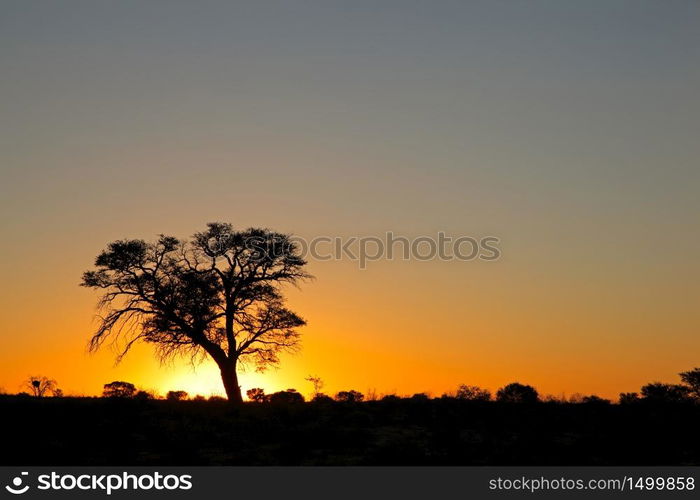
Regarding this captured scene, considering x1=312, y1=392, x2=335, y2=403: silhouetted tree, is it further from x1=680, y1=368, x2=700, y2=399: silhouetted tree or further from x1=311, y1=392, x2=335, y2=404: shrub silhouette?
x1=680, y1=368, x2=700, y2=399: silhouetted tree

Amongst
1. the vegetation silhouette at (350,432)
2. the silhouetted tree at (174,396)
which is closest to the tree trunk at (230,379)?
the silhouetted tree at (174,396)

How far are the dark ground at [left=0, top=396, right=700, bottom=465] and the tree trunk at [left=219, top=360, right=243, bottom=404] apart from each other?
9.73 metres

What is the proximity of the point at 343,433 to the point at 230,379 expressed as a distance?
1954 centimetres

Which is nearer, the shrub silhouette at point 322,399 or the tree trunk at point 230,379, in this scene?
the shrub silhouette at point 322,399

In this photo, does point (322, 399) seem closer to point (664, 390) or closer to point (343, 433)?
point (343, 433)

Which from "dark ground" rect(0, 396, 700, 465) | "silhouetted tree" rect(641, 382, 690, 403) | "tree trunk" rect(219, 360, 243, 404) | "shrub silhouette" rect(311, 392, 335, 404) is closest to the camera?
"dark ground" rect(0, 396, 700, 465)

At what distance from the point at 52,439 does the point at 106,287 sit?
22085mm

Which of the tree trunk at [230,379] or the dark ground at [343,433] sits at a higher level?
the tree trunk at [230,379]

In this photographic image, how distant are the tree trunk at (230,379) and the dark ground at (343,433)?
9730mm

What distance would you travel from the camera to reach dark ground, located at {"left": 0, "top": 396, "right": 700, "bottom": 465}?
28.2 meters

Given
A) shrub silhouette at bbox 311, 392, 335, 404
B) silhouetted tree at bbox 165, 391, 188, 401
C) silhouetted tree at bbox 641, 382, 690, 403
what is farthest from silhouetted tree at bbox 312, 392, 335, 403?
silhouetted tree at bbox 641, 382, 690, 403

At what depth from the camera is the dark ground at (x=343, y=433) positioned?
28.2 m

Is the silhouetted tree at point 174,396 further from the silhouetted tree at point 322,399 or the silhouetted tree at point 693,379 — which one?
the silhouetted tree at point 693,379
